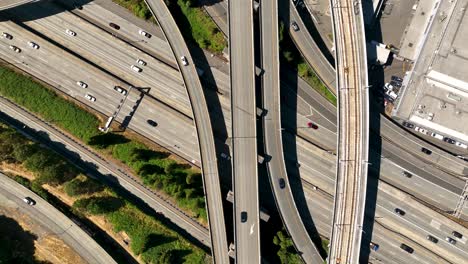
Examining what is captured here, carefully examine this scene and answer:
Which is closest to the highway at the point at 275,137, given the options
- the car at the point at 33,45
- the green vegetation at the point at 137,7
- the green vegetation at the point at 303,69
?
the green vegetation at the point at 303,69

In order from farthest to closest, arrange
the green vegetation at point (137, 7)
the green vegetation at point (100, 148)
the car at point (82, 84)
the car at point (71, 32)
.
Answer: the car at point (71, 32) → the green vegetation at point (137, 7) → the car at point (82, 84) → the green vegetation at point (100, 148)

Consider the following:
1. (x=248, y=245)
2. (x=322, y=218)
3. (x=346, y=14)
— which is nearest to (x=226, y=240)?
(x=248, y=245)

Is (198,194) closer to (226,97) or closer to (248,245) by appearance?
(248,245)

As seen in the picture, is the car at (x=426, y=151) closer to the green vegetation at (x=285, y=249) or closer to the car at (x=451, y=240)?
the car at (x=451, y=240)

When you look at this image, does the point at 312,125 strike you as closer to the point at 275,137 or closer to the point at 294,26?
the point at 275,137

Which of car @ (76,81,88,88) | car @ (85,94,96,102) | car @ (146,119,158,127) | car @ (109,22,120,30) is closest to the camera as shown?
car @ (146,119,158,127)

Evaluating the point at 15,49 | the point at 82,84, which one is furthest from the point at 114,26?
the point at 15,49

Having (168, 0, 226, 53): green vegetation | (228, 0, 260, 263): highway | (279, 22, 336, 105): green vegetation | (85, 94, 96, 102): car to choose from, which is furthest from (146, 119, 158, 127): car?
(279, 22, 336, 105): green vegetation

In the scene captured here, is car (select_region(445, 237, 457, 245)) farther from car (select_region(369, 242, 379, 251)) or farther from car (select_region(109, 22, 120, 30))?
car (select_region(109, 22, 120, 30))
